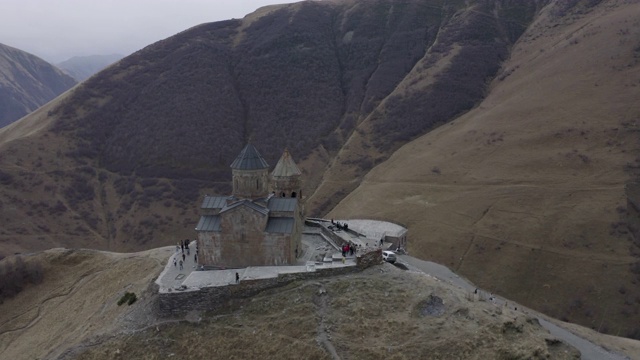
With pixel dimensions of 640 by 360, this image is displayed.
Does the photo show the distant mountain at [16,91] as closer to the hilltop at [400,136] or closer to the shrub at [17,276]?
the hilltop at [400,136]

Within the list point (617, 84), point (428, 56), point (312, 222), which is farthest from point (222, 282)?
point (428, 56)

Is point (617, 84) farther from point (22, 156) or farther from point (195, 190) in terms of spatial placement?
point (22, 156)

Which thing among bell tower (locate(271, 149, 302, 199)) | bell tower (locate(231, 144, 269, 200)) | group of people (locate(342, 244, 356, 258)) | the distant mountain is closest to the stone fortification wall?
group of people (locate(342, 244, 356, 258))

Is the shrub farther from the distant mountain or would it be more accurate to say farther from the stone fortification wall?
the distant mountain

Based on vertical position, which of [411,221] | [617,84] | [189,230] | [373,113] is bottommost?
[189,230]

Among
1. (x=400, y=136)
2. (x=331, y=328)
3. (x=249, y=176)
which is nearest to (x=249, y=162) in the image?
(x=249, y=176)

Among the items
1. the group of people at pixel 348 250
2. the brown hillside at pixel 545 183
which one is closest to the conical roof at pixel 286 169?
the group of people at pixel 348 250
